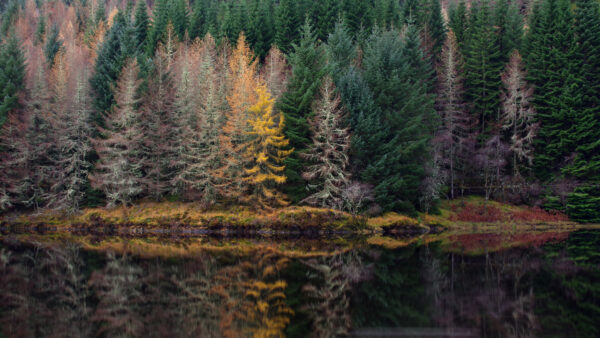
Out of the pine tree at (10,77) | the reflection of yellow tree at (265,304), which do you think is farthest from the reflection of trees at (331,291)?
the pine tree at (10,77)

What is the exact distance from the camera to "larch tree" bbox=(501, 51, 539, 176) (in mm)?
46188

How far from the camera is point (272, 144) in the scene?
1590 inches

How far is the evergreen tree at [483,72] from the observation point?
50156 millimetres

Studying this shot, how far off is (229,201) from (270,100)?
31.4ft

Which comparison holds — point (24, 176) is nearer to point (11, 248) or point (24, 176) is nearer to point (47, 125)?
point (47, 125)

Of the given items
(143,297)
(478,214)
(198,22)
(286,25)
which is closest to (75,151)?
(286,25)

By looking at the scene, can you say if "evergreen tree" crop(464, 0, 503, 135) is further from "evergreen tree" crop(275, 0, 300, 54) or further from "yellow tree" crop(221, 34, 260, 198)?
"yellow tree" crop(221, 34, 260, 198)

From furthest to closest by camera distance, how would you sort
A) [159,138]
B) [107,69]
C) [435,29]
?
1. [435,29]
2. [107,69]
3. [159,138]

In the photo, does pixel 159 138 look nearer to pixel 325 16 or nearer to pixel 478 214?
pixel 478 214

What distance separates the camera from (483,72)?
51.1 m

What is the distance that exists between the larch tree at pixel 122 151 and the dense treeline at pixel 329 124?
0.57ft

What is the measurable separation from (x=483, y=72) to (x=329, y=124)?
22642mm

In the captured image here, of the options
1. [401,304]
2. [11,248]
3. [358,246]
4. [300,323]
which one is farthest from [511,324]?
[11,248]

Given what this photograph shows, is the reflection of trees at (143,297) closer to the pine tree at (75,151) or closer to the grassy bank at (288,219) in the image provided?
the grassy bank at (288,219)
